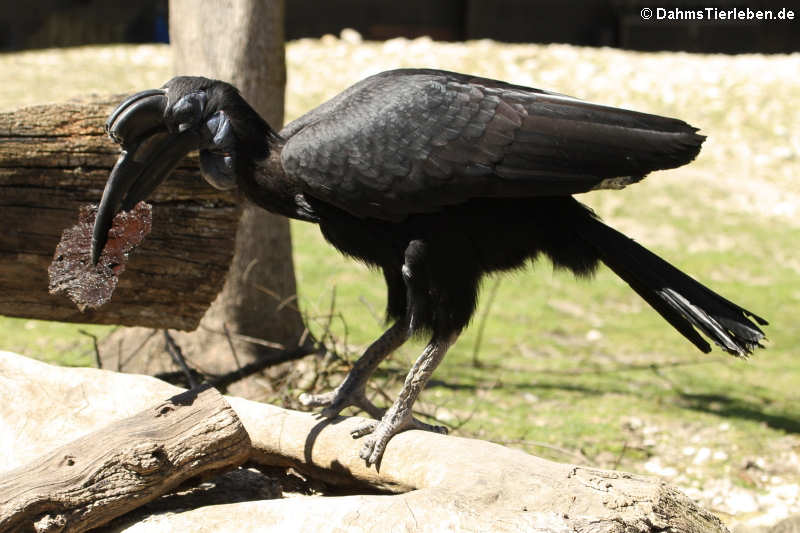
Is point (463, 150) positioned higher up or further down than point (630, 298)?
higher up

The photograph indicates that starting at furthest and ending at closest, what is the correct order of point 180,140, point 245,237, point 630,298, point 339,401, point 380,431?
point 630,298 < point 245,237 < point 339,401 < point 180,140 < point 380,431

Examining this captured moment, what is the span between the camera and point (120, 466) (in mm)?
2887

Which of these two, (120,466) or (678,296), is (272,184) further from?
(678,296)

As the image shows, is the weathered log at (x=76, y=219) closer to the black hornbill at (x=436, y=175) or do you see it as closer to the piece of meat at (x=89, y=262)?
the piece of meat at (x=89, y=262)

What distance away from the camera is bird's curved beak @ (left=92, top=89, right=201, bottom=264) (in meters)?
3.28

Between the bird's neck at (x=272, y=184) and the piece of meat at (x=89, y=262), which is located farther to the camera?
the piece of meat at (x=89, y=262)

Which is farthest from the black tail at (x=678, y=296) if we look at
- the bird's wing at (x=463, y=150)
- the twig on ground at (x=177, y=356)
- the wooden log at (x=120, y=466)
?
the twig on ground at (x=177, y=356)

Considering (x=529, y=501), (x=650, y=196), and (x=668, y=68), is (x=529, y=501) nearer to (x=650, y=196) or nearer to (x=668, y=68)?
(x=650, y=196)

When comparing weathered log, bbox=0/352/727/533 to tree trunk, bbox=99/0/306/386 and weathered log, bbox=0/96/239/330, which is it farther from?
tree trunk, bbox=99/0/306/386

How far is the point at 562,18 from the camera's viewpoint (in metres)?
17.4

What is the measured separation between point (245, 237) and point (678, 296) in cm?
280

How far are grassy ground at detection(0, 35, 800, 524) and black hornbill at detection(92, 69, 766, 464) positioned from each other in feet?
4.20

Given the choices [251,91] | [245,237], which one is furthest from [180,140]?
[245,237]

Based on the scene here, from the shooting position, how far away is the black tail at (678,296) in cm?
315
